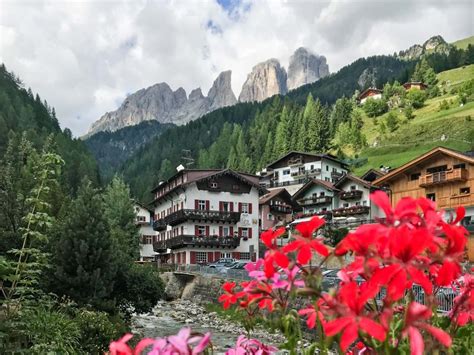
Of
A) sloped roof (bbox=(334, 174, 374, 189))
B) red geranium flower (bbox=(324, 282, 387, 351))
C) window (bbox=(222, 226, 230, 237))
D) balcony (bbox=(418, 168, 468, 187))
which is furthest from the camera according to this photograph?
sloped roof (bbox=(334, 174, 374, 189))

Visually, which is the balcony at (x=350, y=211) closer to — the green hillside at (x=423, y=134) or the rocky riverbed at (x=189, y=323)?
the rocky riverbed at (x=189, y=323)

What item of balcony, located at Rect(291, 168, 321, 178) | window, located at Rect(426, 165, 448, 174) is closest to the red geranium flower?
window, located at Rect(426, 165, 448, 174)

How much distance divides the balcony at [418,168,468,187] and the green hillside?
45.4m

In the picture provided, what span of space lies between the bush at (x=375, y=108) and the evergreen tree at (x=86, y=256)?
11239 centimetres

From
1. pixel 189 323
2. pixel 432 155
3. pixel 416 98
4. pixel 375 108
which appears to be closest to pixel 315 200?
pixel 432 155

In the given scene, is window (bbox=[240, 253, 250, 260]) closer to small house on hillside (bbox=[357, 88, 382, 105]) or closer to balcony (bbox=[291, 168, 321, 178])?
balcony (bbox=[291, 168, 321, 178])

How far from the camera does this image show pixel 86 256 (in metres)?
19.0

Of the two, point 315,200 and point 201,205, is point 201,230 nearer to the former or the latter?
point 201,205

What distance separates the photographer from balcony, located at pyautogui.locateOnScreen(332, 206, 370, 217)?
179ft

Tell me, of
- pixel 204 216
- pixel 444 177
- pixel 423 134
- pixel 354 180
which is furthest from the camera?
pixel 423 134

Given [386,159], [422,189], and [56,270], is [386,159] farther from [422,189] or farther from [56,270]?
[56,270]

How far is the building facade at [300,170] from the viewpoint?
80.2 metres

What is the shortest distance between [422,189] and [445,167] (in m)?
2.45

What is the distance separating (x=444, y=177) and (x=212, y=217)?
2359cm
